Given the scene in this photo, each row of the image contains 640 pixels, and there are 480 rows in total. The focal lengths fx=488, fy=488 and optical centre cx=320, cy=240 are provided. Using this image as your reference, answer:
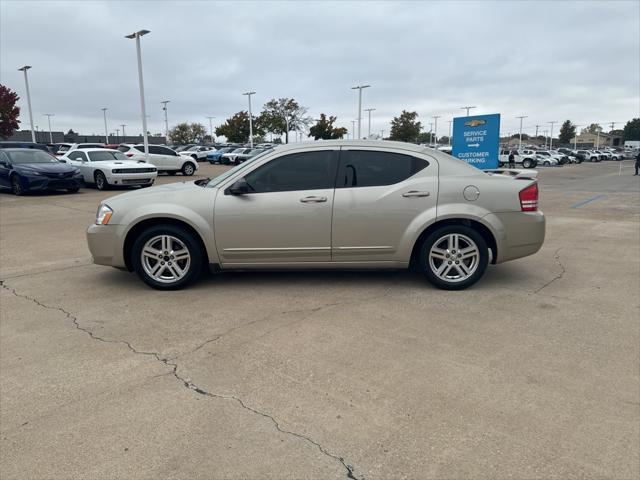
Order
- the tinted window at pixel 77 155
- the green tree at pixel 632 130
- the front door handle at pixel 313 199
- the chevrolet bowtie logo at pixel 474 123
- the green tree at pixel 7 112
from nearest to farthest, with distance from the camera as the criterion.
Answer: the front door handle at pixel 313 199, the chevrolet bowtie logo at pixel 474 123, the tinted window at pixel 77 155, the green tree at pixel 7 112, the green tree at pixel 632 130

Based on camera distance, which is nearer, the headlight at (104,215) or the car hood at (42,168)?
the headlight at (104,215)

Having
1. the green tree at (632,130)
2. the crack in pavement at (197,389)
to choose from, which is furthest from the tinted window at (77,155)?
the green tree at (632,130)

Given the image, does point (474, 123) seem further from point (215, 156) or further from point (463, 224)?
point (215, 156)

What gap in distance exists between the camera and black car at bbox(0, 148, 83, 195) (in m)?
15.0

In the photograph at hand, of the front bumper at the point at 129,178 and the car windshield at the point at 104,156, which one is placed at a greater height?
the car windshield at the point at 104,156

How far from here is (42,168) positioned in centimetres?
1524

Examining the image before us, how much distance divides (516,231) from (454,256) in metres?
0.73

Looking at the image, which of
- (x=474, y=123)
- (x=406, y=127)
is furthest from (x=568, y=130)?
(x=474, y=123)

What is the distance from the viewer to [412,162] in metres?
5.30

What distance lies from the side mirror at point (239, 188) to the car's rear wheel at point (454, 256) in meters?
1.99

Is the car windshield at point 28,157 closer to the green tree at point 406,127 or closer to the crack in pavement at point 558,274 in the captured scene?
the crack in pavement at point 558,274

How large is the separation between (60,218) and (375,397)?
10.1 m

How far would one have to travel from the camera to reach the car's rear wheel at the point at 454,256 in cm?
520

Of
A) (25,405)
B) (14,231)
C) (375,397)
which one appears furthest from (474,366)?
(14,231)
